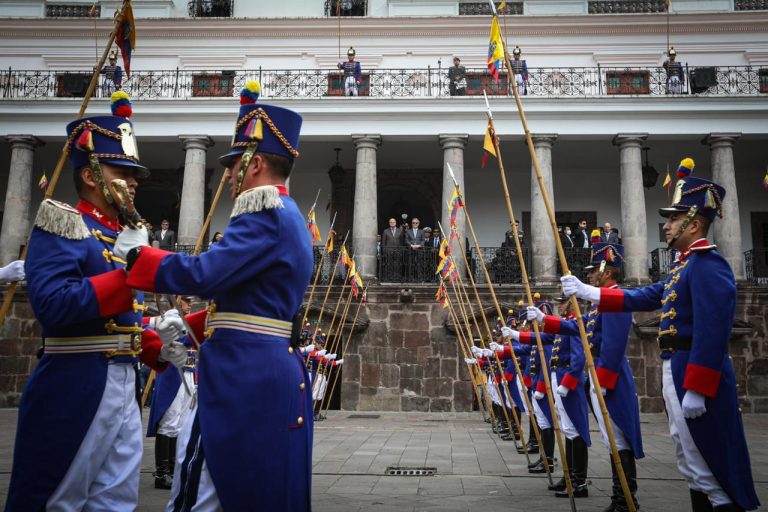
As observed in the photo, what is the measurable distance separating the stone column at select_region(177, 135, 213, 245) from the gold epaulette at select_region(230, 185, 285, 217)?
18643mm

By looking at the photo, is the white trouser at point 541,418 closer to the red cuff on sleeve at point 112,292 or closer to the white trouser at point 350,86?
the red cuff on sleeve at point 112,292

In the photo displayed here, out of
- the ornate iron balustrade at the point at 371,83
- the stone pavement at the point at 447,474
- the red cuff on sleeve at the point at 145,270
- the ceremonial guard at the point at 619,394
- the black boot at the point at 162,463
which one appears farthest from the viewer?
the ornate iron balustrade at the point at 371,83

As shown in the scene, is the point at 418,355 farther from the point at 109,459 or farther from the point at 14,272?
the point at 109,459

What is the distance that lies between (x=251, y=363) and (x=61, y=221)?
1226 millimetres

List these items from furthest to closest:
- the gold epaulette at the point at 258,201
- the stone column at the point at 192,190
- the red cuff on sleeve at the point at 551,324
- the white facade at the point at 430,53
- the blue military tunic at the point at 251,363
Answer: the white facade at the point at 430,53
the stone column at the point at 192,190
the red cuff on sleeve at the point at 551,324
the gold epaulette at the point at 258,201
the blue military tunic at the point at 251,363

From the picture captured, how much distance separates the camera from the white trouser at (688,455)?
164 inches

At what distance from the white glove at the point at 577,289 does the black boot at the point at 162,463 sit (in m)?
4.69

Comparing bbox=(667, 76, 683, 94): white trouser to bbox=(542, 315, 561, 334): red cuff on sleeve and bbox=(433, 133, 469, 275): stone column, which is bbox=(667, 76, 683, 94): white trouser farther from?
bbox=(542, 315, 561, 334): red cuff on sleeve

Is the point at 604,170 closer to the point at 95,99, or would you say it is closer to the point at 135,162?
the point at 95,99

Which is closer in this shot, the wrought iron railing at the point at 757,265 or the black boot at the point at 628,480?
the black boot at the point at 628,480

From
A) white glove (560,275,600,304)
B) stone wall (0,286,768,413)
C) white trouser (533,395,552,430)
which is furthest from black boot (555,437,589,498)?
stone wall (0,286,768,413)

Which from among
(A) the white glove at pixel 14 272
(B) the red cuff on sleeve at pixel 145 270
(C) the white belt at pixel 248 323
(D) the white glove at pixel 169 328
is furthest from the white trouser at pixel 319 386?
(B) the red cuff on sleeve at pixel 145 270

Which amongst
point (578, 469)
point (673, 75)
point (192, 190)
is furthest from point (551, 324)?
point (673, 75)

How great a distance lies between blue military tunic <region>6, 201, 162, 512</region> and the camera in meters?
2.96
